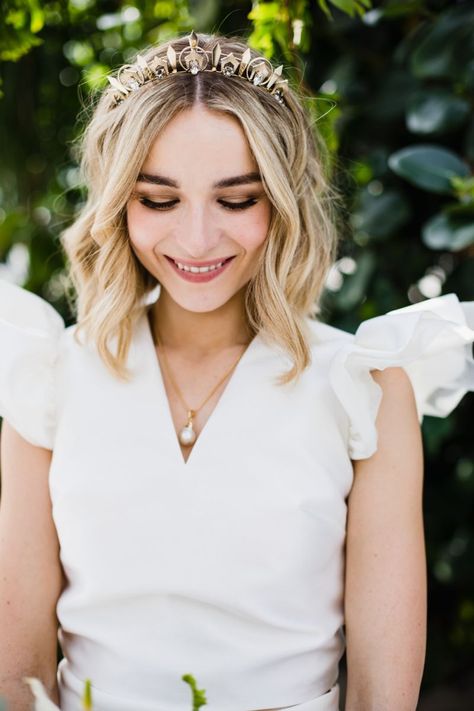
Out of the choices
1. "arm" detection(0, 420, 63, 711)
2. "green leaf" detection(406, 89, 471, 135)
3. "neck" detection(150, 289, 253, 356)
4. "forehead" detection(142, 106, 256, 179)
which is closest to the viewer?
"forehead" detection(142, 106, 256, 179)

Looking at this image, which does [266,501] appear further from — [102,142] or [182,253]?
[102,142]

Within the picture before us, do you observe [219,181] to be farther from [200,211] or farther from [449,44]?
[449,44]

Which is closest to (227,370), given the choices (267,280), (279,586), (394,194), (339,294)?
(267,280)

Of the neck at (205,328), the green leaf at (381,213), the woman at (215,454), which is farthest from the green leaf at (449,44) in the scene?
the neck at (205,328)

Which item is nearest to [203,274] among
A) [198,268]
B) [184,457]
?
[198,268]

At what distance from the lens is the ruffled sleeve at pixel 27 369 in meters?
1.57

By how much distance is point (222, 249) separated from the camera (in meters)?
1.52

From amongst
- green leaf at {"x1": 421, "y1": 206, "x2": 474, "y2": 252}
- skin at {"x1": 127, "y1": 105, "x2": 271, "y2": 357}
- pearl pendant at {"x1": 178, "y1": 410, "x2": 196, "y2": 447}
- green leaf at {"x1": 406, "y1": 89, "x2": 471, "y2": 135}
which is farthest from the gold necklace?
green leaf at {"x1": 406, "y1": 89, "x2": 471, "y2": 135}

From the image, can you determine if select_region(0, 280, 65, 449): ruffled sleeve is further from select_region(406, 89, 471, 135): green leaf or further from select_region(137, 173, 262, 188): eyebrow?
select_region(406, 89, 471, 135): green leaf

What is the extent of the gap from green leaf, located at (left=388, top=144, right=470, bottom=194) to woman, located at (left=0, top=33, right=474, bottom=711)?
345mm

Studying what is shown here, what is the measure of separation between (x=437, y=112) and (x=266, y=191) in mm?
707

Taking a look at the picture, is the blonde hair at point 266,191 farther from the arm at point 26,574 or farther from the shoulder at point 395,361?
the arm at point 26,574

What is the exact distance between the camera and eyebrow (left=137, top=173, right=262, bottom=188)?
1.46 m

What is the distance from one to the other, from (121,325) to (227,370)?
22cm
